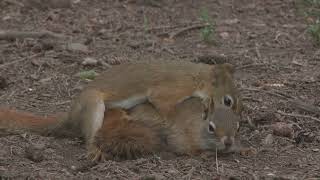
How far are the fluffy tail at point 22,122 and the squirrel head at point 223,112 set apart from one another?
1.23 metres

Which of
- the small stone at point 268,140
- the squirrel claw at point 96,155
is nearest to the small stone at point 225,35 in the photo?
the small stone at point 268,140

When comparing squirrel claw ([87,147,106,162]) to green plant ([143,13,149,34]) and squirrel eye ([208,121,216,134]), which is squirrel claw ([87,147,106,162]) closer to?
squirrel eye ([208,121,216,134])

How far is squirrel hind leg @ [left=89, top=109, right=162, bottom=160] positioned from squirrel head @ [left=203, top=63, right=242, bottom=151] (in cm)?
41

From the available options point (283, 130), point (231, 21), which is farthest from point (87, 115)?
Answer: point (231, 21)

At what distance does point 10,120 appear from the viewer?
6000 millimetres

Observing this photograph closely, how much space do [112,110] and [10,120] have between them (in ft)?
2.54

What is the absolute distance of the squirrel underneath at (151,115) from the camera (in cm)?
547

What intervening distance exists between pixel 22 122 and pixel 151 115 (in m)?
0.97

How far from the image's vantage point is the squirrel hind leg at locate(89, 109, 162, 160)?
18.5 ft

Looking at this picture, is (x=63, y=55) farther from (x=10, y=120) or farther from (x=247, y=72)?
(x=10, y=120)

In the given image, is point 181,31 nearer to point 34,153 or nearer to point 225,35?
point 225,35

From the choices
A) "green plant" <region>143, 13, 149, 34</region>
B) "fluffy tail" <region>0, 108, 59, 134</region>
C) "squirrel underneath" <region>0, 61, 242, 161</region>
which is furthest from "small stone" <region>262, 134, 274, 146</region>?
"green plant" <region>143, 13, 149, 34</region>

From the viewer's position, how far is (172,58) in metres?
8.17

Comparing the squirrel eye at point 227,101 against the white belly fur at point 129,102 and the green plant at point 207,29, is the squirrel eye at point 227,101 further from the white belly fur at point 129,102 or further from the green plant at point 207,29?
the green plant at point 207,29
